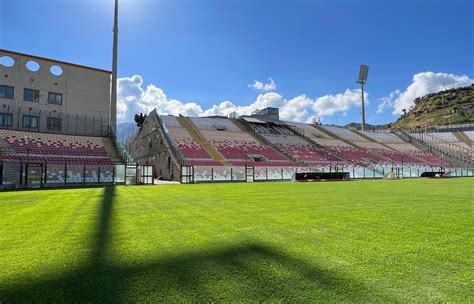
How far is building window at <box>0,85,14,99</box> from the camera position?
3047cm

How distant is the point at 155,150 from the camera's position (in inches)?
1588

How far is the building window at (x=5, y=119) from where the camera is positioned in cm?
3034

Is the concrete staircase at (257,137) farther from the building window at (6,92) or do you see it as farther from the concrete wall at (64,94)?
the building window at (6,92)

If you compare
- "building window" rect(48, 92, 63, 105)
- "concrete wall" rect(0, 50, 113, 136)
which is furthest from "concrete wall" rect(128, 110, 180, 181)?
"building window" rect(48, 92, 63, 105)

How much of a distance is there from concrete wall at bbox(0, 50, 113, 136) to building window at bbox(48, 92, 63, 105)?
30cm

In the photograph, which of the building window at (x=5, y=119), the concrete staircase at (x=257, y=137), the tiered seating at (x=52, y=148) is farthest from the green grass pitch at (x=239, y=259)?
the concrete staircase at (x=257, y=137)

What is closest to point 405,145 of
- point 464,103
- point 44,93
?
point 44,93

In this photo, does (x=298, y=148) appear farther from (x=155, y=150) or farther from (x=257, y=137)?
(x=155, y=150)

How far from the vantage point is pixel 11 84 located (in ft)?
101

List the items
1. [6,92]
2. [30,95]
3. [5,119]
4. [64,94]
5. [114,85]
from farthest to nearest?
[114,85], [64,94], [30,95], [6,92], [5,119]

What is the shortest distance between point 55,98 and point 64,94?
1081mm

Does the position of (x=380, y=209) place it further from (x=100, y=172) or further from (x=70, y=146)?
(x=70, y=146)

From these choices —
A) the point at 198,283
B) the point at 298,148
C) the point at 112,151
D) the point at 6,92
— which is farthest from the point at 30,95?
the point at 198,283

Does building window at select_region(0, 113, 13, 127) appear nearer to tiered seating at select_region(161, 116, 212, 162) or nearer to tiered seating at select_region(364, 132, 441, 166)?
tiered seating at select_region(161, 116, 212, 162)
